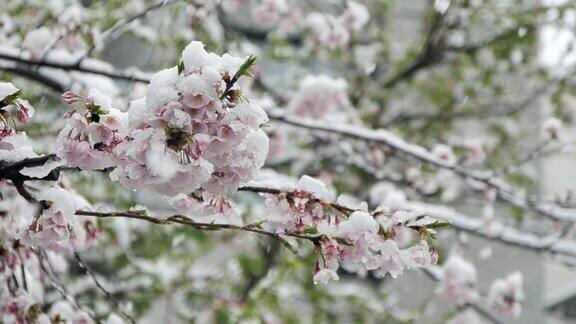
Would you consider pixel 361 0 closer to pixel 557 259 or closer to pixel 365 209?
pixel 557 259

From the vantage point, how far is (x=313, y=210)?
1.57m

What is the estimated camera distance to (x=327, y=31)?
486cm

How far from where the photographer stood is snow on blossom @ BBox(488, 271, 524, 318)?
3.36 meters

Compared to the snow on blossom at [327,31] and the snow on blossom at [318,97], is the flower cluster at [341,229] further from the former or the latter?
the snow on blossom at [318,97]

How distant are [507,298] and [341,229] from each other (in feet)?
7.11

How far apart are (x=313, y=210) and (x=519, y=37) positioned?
4844mm

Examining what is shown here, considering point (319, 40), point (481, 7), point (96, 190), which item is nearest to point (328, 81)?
point (319, 40)

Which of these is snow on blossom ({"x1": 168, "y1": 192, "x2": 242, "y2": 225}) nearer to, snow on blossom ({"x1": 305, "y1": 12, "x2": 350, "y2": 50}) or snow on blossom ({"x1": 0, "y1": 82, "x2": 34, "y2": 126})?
snow on blossom ({"x1": 0, "y1": 82, "x2": 34, "y2": 126})

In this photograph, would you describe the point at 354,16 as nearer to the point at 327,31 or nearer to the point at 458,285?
the point at 327,31

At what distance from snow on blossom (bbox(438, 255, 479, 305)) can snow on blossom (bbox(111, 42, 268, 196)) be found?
2.41m

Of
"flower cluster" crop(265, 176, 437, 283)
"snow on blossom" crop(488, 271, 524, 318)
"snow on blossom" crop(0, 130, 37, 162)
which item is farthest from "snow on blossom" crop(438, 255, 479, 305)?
"snow on blossom" crop(0, 130, 37, 162)

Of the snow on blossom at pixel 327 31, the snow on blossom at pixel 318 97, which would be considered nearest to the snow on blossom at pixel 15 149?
the snow on blossom at pixel 327 31

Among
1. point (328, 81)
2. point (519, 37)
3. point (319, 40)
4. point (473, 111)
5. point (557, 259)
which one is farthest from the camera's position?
point (473, 111)

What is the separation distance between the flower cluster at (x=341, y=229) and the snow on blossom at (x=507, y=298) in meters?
1.98
